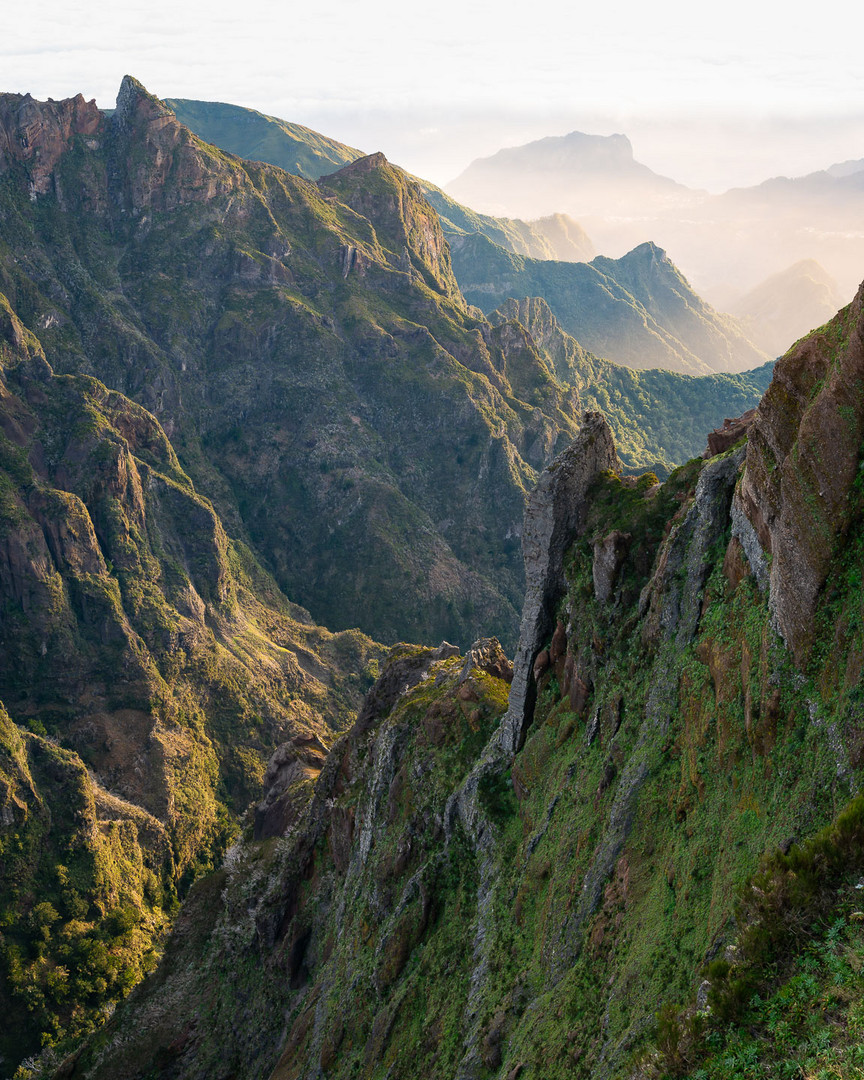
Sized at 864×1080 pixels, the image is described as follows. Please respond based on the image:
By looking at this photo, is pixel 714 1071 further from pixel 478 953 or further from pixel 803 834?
pixel 478 953

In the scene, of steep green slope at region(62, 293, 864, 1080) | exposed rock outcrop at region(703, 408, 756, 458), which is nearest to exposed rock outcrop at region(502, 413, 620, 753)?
steep green slope at region(62, 293, 864, 1080)

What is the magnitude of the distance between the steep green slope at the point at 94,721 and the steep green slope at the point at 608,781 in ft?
179

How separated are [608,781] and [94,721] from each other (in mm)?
158442

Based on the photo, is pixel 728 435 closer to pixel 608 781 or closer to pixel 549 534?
pixel 549 534

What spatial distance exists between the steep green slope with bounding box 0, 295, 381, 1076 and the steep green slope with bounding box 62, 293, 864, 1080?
2151 inches

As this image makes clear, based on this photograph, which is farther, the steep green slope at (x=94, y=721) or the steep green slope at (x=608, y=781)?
the steep green slope at (x=94, y=721)

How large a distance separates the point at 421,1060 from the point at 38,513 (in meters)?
166

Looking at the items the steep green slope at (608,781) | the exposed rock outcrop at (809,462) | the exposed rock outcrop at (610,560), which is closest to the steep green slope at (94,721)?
the steep green slope at (608,781)

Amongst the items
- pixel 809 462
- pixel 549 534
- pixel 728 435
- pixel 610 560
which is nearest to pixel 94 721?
pixel 549 534

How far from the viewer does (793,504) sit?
2503 centimetres

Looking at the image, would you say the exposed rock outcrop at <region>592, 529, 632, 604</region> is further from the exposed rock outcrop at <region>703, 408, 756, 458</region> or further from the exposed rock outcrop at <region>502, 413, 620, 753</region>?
the exposed rock outcrop at <region>703, 408, 756, 458</region>

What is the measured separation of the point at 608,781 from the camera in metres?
34.7

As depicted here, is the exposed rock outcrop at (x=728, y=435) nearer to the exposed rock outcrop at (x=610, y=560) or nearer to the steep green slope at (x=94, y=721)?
the exposed rock outcrop at (x=610, y=560)

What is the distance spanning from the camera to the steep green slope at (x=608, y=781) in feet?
76.9
